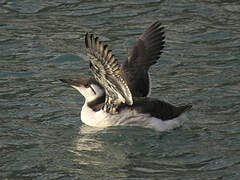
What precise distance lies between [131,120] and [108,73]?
1.07 m

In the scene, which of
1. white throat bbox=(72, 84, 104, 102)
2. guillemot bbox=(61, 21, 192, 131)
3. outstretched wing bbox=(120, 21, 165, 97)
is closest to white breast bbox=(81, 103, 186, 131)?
guillemot bbox=(61, 21, 192, 131)

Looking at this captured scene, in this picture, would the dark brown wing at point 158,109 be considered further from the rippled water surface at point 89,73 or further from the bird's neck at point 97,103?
the bird's neck at point 97,103

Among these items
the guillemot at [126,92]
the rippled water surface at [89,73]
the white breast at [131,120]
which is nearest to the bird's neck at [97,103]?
the guillemot at [126,92]

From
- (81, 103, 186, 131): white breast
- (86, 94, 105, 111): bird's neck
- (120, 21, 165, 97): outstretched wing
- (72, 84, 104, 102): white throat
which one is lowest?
(81, 103, 186, 131): white breast

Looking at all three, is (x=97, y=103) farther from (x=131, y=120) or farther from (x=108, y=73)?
(x=108, y=73)

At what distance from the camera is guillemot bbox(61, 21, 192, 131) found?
297 inches

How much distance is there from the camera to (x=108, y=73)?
772 cm

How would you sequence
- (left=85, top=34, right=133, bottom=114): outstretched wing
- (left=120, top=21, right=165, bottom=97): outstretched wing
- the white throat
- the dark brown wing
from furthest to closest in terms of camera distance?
1. (left=120, top=21, right=165, bottom=97): outstretched wing
2. the white throat
3. the dark brown wing
4. (left=85, top=34, right=133, bottom=114): outstretched wing

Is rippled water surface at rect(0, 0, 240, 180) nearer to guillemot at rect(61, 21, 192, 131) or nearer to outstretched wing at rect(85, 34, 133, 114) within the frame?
guillemot at rect(61, 21, 192, 131)

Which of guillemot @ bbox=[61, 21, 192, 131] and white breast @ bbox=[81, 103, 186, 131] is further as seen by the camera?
white breast @ bbox=[81, 103, 186, 131]

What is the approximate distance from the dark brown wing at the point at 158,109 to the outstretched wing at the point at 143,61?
613mm

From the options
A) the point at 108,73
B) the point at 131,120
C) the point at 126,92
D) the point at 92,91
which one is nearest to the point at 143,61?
the point at 92,91

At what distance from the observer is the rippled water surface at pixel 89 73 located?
24.6 ft

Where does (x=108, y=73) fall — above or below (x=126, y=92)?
above
